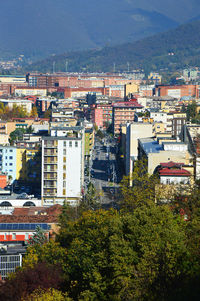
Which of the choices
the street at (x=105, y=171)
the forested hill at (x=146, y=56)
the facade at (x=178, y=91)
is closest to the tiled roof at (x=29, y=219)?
the street at (x=105, y=171)

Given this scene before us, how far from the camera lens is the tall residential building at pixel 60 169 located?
15047 mm

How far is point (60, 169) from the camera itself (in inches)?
593

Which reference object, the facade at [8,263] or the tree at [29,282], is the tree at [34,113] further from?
the tree at [29,282]

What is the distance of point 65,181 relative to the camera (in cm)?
1503

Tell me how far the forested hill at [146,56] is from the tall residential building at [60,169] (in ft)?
207

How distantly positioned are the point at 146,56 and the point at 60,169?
251ft

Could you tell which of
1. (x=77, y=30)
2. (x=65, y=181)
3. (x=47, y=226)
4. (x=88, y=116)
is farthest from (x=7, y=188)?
(x=77, y=30)

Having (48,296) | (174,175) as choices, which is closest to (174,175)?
(174,175)

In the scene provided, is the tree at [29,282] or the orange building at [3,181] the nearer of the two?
the tree at [29,282]

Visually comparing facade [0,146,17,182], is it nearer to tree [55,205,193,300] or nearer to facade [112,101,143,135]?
tree [55,205,193,300]

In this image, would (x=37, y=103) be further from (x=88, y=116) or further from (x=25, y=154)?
(x=25, y=154)

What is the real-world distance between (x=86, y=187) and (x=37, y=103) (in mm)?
22803

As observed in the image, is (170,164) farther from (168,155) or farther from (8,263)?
(8,263)

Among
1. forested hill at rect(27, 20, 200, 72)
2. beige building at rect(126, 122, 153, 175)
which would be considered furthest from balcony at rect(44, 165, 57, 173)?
forested hill at rect(27, 20, 200, 72)
